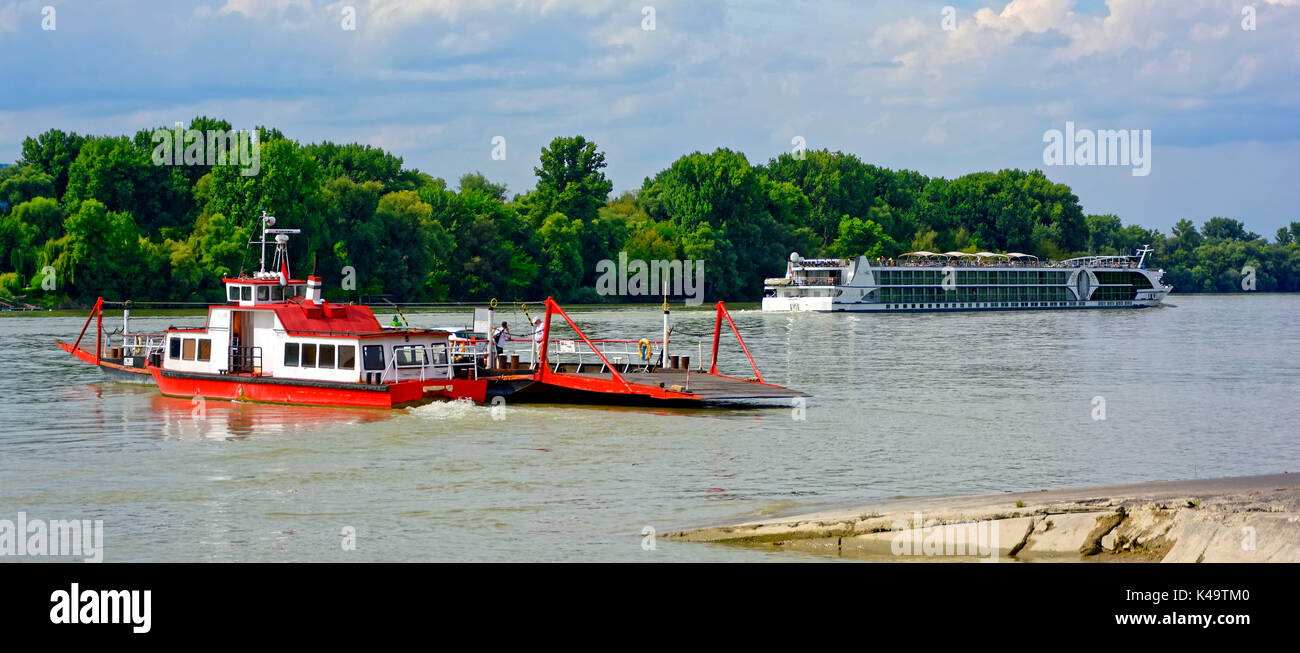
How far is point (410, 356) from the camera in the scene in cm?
4403

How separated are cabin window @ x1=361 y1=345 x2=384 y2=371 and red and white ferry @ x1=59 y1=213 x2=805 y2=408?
33mm

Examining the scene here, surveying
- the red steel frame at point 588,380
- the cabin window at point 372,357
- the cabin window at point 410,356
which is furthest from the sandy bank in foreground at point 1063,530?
the cabin window at point 410,356

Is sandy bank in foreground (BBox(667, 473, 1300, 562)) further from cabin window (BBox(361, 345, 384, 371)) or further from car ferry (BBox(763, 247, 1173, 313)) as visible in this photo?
car ferry (BBox(763, 247, 1173, 313))

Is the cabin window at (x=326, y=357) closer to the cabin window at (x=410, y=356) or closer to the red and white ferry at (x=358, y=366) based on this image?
the red and white ferry at (x=358, y=366)

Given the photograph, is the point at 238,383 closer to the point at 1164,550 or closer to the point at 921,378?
the point at 921,378

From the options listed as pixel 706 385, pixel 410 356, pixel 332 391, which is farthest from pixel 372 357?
pixel 706 385

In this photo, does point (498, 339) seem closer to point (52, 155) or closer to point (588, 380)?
point (588, 380)

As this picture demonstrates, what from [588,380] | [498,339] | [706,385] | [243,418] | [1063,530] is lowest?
[243,418]

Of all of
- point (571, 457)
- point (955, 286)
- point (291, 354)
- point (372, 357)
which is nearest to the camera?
Result: point (571, 457)

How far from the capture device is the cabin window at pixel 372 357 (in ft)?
141

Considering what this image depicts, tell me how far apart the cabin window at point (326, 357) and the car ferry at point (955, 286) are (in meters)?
119

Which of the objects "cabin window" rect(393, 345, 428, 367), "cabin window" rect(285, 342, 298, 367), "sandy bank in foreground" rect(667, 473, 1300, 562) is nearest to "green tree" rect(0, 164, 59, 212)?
"cabin window" rect(285, 342, 298, 367)

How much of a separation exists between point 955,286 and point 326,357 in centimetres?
14033
